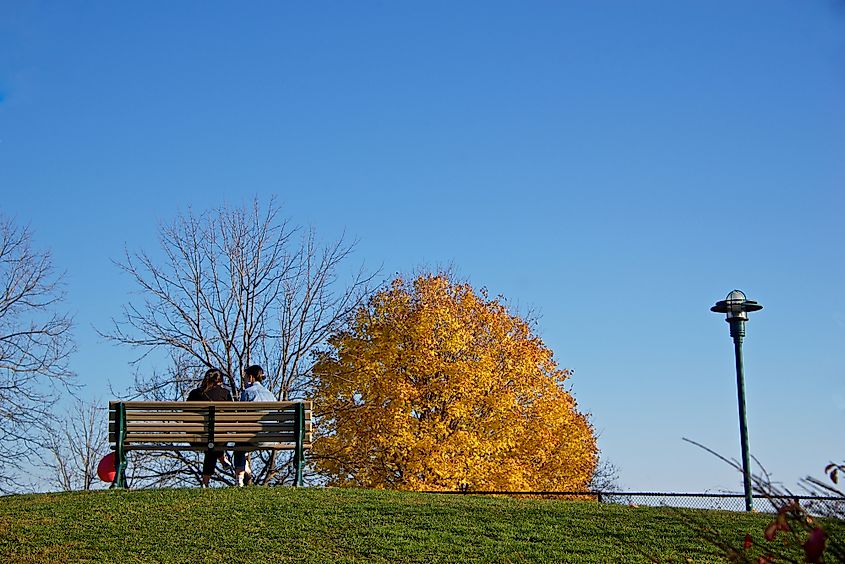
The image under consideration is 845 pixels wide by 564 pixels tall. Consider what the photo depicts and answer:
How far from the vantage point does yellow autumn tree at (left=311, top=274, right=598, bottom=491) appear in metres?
29.2

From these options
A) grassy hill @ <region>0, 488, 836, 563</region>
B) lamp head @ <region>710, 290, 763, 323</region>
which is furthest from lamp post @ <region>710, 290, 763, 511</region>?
grassy hill @ <region>0, 488, 836, 563</region>

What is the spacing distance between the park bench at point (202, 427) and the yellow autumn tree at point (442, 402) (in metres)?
12.9

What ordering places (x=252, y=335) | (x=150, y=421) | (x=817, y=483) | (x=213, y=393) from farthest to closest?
(x=252, y=335) < (x=213, y=393) < (x=150, y=421) < (x=817, y=483)

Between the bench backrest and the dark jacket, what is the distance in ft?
2.89

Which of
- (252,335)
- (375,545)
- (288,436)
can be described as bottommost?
(375,545)

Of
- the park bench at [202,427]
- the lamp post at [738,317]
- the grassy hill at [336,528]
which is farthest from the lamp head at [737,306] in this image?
the park bench at [202,427]

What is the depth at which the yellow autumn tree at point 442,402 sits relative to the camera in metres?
29.2

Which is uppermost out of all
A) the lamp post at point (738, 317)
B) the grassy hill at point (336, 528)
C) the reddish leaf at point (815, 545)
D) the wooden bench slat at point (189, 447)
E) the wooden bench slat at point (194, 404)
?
the lamp post at point (738, 317)

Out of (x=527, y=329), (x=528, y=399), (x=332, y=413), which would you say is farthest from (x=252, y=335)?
(x=527, y=329)

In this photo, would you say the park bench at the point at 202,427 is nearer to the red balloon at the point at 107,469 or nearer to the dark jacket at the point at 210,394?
the red balloon at the point at 107,469

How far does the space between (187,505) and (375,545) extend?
2968 mm

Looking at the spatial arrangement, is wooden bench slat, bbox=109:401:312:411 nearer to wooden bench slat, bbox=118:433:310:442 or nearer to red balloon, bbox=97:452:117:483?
wooden bench slat, bbox=118:433:310:442

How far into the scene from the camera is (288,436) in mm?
14500

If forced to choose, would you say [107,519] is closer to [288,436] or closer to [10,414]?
[288,436]
